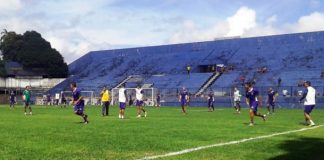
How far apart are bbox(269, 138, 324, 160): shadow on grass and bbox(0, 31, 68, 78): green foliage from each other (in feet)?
301

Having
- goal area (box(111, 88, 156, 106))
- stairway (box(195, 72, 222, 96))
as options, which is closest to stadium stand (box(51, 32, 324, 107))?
stairway (box(195, 72, 222, 96))

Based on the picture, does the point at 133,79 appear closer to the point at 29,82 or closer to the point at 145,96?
the point at 145,96

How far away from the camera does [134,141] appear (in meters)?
14.0

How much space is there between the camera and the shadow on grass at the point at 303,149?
11.3m

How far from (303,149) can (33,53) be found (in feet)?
328

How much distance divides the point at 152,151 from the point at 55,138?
4.02m

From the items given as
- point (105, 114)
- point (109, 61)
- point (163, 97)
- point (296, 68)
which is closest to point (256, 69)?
point (296, 68)

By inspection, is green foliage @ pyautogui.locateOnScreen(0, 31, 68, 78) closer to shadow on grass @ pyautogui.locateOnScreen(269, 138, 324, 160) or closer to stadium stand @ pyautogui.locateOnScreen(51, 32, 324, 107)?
stadium stand @ pyautogui.locateOnScreen(51, 32, 324, 107)

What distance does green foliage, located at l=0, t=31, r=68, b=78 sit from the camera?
104125 millimetres

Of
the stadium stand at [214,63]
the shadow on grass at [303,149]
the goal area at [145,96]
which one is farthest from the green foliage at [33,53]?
the shadow on grass at [303,149]

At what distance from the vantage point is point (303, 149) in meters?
12.8

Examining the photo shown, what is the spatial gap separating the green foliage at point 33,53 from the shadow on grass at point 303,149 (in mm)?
91634

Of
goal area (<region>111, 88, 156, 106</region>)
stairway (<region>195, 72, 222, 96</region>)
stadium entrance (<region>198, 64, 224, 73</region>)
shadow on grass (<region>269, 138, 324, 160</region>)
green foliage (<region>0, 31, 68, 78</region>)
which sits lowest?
shadow on grass (<region>269, 138, 324, 160</region>)

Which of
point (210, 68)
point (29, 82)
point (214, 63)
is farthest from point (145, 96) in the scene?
point (29, 82)
